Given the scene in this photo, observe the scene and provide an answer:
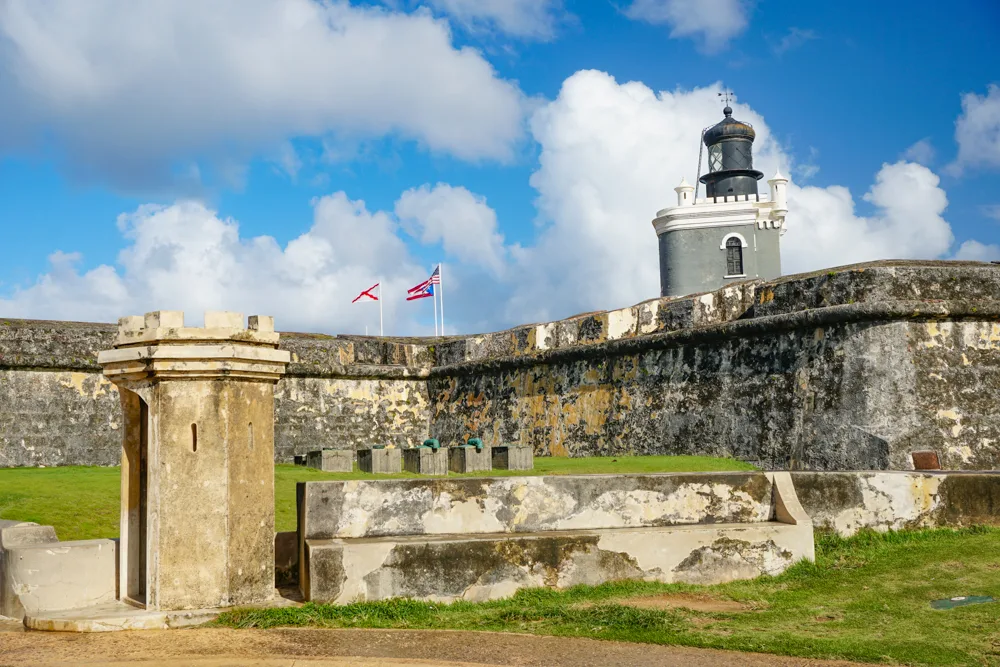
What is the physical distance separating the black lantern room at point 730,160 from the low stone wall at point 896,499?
3780 cm

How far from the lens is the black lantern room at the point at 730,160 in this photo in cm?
4338

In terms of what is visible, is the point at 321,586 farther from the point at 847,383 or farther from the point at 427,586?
the point at 847,383

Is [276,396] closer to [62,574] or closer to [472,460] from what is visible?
[472,460]

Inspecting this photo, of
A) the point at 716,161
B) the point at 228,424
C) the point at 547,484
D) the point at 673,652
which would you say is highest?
the point at 716,161

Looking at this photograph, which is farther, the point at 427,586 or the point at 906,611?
the point at 427,586

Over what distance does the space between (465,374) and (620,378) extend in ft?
11.4

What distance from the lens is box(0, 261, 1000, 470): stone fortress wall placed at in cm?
989

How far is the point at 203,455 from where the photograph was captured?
504 centimetres

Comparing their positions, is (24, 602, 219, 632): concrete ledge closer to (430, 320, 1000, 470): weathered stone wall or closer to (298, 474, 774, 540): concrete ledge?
(298, 474, 774, 540): concrete ledge

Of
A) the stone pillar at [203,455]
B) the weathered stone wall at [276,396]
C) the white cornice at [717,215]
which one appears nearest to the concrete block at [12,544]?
the stone pillar at [203,455]

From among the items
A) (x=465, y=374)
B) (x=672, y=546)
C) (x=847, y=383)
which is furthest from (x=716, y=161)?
(x=672, y=546)

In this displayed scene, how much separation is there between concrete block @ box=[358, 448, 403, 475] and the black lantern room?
34200 mm

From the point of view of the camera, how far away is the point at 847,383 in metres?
10.1

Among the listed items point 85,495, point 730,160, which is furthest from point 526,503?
point 730,160
